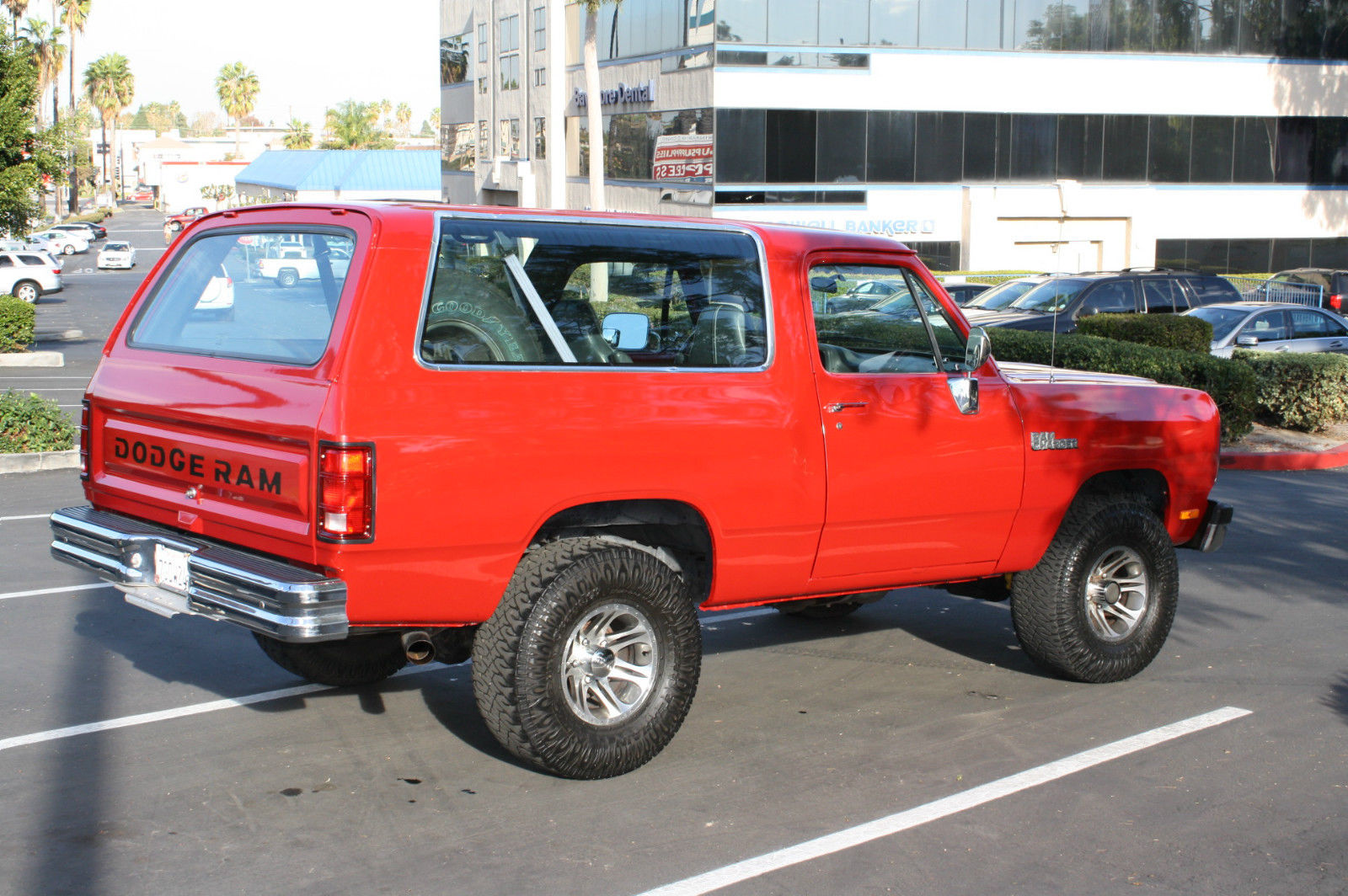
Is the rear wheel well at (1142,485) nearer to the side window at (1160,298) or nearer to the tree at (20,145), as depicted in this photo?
the side window at (1160,298)

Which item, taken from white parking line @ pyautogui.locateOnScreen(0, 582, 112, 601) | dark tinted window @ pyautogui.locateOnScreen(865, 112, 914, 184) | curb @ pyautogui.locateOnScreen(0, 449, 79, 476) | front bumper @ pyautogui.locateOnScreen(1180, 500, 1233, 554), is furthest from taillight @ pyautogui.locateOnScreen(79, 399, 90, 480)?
dark tinted window @ pyautogui.locateOnScreen(865, 112, 914, 184)

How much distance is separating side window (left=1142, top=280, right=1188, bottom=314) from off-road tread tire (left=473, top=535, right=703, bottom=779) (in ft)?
55.9

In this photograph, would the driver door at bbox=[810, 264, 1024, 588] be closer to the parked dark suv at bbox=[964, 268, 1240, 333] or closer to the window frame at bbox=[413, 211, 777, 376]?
the window frame at bbox=[413, 211, 777, 376]

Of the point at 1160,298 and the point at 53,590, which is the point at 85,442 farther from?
the point at 1160,298

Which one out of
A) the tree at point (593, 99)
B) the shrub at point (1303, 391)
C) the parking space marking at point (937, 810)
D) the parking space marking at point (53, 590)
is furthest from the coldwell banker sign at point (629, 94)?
the parking space marking at point (937, 810)

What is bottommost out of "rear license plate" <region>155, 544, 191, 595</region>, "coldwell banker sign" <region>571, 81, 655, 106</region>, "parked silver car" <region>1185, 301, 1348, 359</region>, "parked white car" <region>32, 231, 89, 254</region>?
"rear license plate" <region>155, 544, 191, 595</region>

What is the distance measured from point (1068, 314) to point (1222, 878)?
15927 millimetres

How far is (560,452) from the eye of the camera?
4.67m

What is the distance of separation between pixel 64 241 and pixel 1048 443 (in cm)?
7102

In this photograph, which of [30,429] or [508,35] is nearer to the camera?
[30,429]

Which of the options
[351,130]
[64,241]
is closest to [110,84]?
[351,130]

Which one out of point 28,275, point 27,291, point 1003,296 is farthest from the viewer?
point 28,275

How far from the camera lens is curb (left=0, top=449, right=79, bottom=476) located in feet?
39.1

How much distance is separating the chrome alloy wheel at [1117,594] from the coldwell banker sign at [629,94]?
35412mm
